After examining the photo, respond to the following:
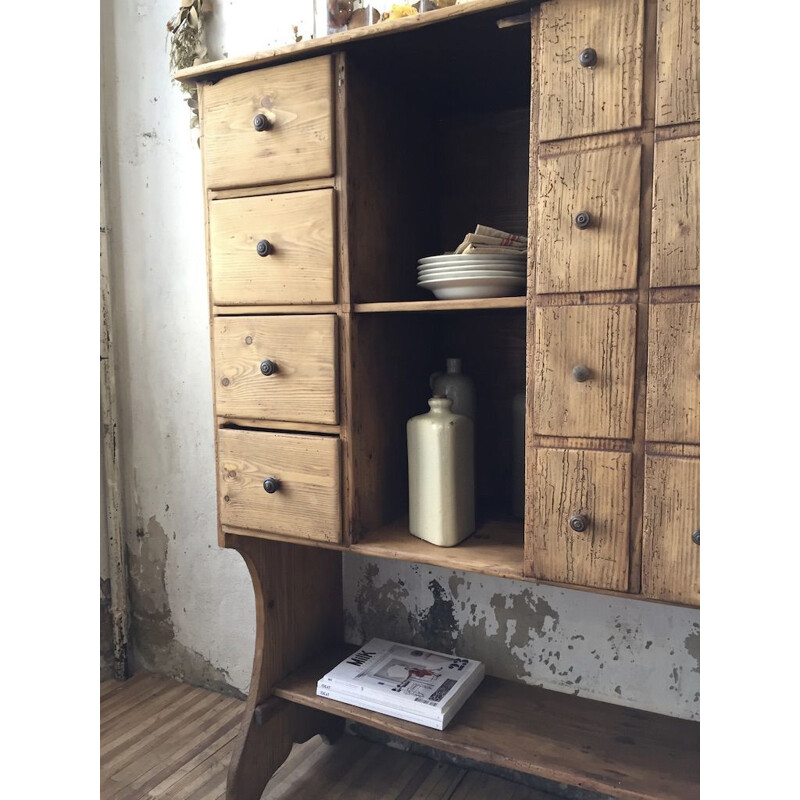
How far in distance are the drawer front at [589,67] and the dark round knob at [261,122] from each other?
538 mm

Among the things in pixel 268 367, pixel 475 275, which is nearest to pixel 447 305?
pixel 475 275

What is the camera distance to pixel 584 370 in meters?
1.14

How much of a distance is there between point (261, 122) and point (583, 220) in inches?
26.3

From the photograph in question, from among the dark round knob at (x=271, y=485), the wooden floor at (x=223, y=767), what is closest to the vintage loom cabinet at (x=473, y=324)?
the dark round knob at (x=271, y=485)

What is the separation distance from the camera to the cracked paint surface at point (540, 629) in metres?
1.57

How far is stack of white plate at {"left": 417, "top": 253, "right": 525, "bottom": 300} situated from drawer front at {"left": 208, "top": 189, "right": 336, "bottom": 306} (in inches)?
8.1

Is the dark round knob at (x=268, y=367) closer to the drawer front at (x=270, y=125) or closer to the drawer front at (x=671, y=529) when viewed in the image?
the drawer front at (x=270, y=125)

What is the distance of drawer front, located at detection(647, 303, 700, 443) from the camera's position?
1.06m

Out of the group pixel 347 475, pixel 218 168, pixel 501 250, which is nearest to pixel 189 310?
pixel 218 168

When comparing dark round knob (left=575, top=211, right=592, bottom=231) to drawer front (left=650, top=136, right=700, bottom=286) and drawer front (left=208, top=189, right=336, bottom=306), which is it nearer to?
drawer front (left=650, top=136, right=700, bottom=286)

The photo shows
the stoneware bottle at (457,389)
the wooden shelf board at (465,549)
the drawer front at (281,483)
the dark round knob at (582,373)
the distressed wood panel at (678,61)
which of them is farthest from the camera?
the stoneware bottle at (457,389)

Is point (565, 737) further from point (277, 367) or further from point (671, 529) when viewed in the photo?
point (277, 367)
